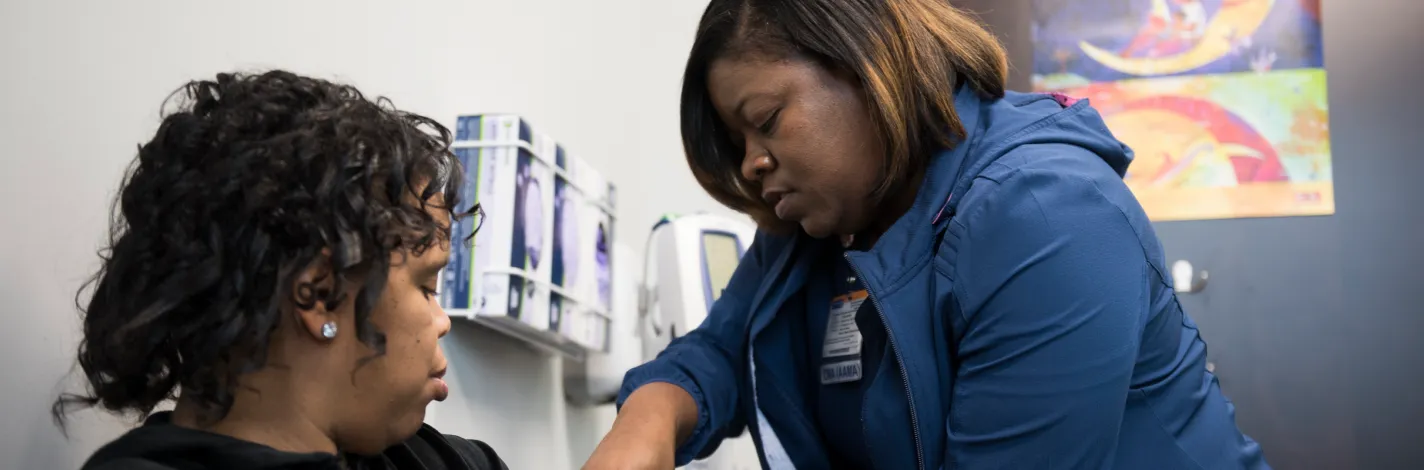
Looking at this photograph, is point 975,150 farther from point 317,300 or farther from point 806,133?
point 317,300

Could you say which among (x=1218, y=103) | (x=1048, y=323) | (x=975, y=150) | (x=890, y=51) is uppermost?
(x=1218, y=103)

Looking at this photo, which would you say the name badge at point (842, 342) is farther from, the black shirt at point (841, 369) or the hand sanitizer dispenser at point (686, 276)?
the hand sanitizer dispenser at point (686, 276)

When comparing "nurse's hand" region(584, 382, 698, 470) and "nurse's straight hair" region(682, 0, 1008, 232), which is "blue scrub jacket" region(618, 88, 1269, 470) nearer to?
"nurse's straight hair" region(682, 0, 1008, 232)

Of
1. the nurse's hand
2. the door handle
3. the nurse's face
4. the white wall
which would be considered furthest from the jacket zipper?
the door handle

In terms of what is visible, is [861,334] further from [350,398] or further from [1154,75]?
[1154,75]

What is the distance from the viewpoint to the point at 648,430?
1323 mm

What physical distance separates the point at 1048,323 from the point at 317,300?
628 millimetres

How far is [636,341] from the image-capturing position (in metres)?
2.28

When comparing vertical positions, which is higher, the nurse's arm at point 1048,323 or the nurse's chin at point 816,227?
the nurse's chin at point 816,227

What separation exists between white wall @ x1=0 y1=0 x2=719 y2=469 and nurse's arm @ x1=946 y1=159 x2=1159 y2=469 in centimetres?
78

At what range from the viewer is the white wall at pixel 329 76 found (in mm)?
1082

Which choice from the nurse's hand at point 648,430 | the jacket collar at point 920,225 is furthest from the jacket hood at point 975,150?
the nurse's hand at point 648,430

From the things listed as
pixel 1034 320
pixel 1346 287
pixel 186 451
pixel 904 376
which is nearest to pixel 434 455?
pixel 186 451

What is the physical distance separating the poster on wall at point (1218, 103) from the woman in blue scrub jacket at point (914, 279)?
130 centimetres
